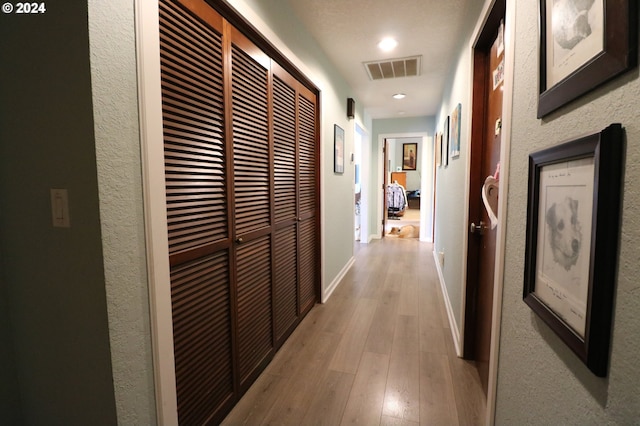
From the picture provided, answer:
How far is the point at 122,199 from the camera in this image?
901 mm

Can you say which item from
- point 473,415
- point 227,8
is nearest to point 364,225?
point 473,415

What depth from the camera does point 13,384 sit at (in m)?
1.05

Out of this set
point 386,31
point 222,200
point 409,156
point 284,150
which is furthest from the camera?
point 409,156

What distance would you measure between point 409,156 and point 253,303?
31.1 feet

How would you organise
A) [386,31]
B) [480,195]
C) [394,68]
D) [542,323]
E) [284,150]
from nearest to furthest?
[542,323]
[480,195]
[284,150]
[386,31]
[394,68]

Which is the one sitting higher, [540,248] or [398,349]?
[540,248]

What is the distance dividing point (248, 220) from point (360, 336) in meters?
1.32

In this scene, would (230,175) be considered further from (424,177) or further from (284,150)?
(424,177)

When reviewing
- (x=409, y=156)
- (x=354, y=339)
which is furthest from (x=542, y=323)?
(x=409, y=156)

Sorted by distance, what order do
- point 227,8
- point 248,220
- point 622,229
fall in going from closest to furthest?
point 622,229, point 227,8, point 248,220

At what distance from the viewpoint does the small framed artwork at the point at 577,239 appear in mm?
510

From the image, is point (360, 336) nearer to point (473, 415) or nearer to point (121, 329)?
point (473, 415)

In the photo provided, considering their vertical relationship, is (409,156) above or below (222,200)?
above

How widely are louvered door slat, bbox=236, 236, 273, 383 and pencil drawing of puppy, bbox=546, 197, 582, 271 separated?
1313mm
